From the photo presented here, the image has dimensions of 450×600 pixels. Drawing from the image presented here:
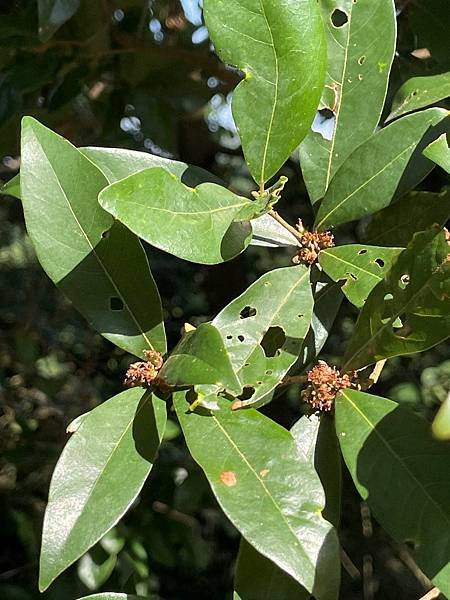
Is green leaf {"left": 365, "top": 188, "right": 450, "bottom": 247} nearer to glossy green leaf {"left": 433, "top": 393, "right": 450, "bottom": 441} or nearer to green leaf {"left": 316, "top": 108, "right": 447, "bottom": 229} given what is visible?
green leaf {"left": 316, "top": 108, "right": 447, "bottom": 229}

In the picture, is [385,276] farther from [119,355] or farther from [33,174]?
[119,355]

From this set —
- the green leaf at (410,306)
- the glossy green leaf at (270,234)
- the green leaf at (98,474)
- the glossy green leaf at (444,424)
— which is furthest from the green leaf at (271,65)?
the glossy green leaf at (444,424)

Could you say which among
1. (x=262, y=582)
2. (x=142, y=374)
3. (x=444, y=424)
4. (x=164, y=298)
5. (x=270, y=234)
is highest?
(x=444, y=424)

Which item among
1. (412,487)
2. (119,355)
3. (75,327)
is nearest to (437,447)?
(412,487)

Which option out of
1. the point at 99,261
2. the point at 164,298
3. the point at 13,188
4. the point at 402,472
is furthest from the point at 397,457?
the point at 164,298

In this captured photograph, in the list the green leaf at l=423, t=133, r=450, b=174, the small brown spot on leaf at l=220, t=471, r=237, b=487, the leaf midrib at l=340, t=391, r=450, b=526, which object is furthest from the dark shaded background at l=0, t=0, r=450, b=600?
the small brown spot on leaf at l=220, t=471, r=237, b=487

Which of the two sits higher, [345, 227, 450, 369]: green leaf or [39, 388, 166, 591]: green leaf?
[345, 227, 450, 369]: green leaf

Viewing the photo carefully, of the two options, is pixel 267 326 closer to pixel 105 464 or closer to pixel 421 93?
pixel 105 464
